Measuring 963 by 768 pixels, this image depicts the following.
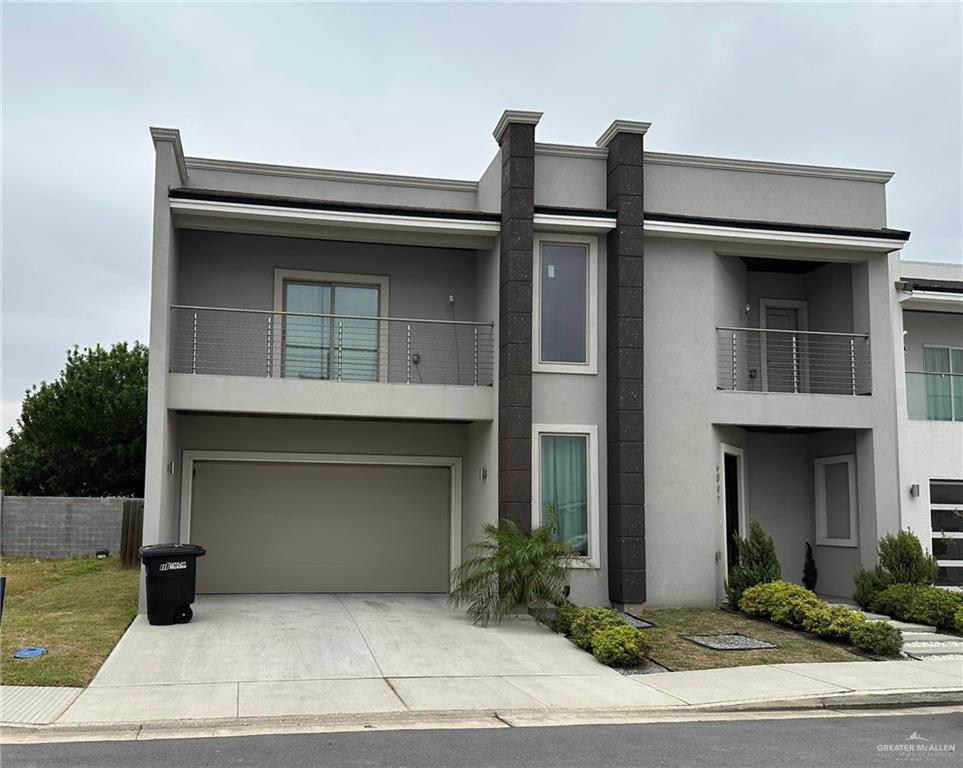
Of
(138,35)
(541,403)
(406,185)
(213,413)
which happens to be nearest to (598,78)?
(406,185)

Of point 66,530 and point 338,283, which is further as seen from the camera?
point 66,530

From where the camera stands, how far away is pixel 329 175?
17.0 m

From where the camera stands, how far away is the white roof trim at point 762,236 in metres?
15.8

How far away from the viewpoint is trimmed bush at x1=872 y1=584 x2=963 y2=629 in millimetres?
14383

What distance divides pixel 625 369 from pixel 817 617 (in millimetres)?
4417

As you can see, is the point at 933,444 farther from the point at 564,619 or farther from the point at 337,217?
the point at 337,217

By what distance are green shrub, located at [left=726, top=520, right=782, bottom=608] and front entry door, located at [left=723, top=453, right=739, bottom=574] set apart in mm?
742

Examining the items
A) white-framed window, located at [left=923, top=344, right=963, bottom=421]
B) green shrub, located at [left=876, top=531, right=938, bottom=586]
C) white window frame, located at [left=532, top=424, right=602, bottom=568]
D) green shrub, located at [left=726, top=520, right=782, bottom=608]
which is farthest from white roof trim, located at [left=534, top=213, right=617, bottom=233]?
green shrub, located at [left=876, top=531, right=938, bottom=586]

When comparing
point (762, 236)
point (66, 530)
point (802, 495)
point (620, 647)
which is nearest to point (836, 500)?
point (802, 495)

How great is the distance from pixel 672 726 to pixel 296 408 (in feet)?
26.2

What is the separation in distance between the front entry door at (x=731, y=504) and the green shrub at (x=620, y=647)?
15.0 ft

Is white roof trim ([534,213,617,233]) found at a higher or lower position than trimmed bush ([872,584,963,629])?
higher

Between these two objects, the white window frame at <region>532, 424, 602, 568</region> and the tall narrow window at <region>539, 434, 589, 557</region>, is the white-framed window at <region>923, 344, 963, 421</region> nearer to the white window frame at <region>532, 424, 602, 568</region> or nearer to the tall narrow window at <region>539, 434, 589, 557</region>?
Answer: the white window frame at <region>532, 424, 602, 568</region>

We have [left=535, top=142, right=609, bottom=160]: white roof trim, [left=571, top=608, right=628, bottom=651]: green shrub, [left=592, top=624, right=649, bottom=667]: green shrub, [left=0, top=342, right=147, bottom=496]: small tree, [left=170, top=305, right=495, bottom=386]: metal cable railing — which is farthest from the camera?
[left=0, top=342, right=147, bottom=496]: small tree
